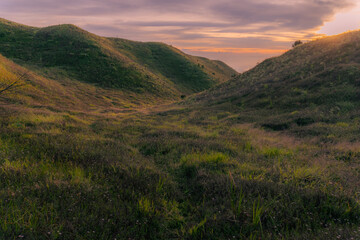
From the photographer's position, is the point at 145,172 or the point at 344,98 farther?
the point at 344,98

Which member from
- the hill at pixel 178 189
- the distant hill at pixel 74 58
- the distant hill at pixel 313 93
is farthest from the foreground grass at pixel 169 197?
the distant hill at pixel 74 58

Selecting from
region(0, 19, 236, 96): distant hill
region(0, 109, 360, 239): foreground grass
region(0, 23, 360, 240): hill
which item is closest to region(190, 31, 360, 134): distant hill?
region(0, 23, 360, 240): hill

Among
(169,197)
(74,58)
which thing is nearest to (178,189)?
(169,197)

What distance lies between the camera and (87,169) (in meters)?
4.52

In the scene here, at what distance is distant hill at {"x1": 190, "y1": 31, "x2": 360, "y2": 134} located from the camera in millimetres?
12156

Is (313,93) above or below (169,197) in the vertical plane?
above

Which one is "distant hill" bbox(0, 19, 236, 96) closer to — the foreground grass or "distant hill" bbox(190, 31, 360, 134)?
"distant hill" bbox(190, 31, 360, 134)

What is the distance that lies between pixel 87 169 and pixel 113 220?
6.45ft

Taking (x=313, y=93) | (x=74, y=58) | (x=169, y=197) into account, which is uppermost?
(x=74, y=58)

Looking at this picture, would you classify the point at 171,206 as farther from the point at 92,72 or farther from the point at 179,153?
the point at 92,72

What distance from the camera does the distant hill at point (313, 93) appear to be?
39.9 ft

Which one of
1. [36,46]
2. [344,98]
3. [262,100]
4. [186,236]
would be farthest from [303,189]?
[36,46]

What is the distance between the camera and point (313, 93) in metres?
16.1

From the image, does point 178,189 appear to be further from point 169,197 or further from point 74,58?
point 74,58
